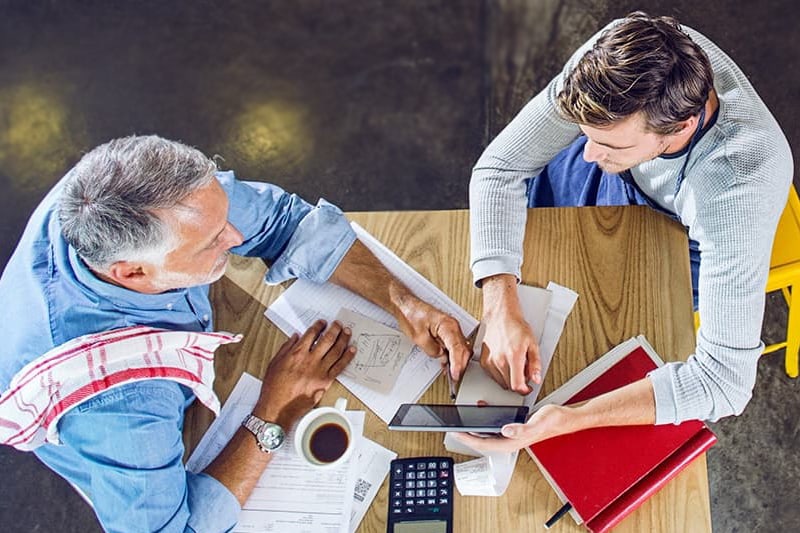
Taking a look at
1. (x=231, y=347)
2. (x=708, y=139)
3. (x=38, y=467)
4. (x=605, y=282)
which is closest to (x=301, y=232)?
(x=231, y=347)

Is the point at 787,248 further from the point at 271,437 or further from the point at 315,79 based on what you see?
the point at 315,79

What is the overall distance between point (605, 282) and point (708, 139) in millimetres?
303

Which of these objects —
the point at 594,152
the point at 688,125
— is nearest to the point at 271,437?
the point at 594,152

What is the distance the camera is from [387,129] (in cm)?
262

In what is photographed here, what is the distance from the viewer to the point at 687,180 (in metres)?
1.35

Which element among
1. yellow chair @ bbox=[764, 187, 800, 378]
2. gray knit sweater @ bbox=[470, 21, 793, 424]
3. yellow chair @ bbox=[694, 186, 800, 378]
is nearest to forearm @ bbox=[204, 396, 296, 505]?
gray knit sweater @ bbox=[470, 21, 793, 424]

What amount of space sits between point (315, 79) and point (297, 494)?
1.71 m

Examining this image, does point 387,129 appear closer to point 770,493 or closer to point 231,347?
point 231,347

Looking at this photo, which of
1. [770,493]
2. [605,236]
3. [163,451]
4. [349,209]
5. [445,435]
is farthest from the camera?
[349,209]

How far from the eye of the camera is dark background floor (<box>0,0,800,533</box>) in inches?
101

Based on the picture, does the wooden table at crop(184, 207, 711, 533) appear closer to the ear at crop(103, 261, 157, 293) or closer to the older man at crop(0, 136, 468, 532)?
the older man at crop(0, 136, 468, 532)

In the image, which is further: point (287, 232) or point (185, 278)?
point (287, 232)

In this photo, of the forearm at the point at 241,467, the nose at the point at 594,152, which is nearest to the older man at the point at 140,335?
the forearm at the point at 241,467

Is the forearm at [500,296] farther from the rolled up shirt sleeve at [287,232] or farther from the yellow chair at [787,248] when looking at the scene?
the yellow chair at [787,248]
